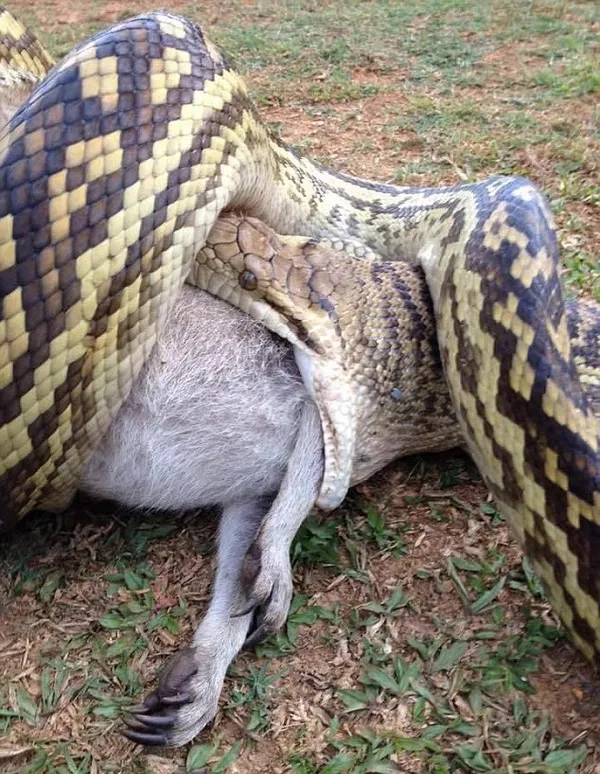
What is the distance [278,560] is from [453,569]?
550mm

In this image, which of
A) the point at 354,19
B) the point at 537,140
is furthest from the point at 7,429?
the point at 354,19

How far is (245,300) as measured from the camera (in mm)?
2674

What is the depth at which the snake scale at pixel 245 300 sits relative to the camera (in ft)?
6.97

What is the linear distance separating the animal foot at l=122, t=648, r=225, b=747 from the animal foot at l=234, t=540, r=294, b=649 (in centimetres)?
17

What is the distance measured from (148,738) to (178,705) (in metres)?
0.10

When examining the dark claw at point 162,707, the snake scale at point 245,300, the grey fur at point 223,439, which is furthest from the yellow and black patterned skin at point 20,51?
the dark claw at point 162,707

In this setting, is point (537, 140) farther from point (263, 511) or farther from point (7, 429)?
point (7, 429)

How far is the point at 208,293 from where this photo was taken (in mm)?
2701

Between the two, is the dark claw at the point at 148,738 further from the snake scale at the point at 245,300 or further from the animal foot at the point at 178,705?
the snake scale at the point at 245,300

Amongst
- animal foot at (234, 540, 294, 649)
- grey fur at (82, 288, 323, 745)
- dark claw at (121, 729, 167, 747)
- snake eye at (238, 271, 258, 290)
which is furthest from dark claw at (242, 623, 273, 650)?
snake eye at (238, 271, 258, 290)

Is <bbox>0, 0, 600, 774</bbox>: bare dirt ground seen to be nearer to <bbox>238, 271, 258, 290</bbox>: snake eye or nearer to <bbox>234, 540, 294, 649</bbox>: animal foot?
<bbox>234, 540, 294, 649</bbox>: animal foot

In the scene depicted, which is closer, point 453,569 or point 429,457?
point 453,569

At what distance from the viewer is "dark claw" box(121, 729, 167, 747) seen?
6.89 ft

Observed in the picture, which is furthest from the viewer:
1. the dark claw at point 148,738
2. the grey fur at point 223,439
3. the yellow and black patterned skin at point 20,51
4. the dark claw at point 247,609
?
the yellow and black patterned skin at point 20,51
